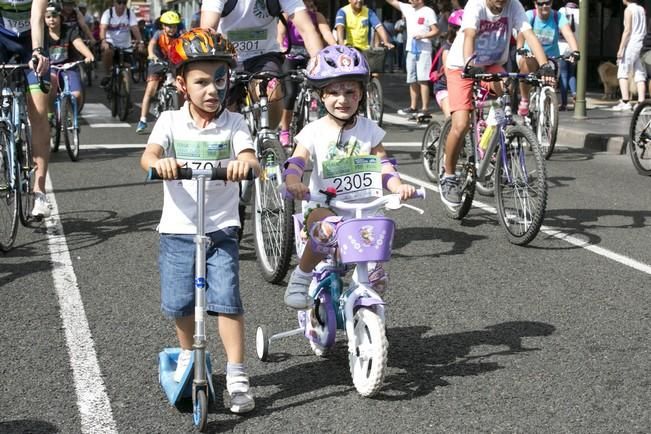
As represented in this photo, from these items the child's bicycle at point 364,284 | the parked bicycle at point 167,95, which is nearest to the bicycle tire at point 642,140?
the parked bicycle at point 167,95

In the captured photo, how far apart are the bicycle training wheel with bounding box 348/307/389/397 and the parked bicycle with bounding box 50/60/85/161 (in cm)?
849

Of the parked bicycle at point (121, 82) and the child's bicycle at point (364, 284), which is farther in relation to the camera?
the parked bicycle at point (121, 82)

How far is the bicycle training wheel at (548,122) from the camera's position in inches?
491

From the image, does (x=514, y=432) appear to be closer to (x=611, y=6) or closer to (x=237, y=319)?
(x=237, y=319)

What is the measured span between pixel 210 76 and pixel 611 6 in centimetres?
2099

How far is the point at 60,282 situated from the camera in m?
6.51

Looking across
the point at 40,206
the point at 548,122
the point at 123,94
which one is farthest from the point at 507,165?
the point at 123,94

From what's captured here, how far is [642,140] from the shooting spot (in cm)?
1112

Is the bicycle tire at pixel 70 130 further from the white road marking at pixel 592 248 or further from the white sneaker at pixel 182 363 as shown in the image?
the white sneaker at pixel 182 363

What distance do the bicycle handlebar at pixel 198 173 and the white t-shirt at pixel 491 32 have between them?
440 centimetres

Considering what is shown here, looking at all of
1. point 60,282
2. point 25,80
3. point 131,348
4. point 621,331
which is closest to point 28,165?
point 25,80

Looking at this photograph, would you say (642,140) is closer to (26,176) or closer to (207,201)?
(26,176)

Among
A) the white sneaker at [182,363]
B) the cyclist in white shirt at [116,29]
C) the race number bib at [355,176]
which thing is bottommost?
the white sneaker at [182,363]

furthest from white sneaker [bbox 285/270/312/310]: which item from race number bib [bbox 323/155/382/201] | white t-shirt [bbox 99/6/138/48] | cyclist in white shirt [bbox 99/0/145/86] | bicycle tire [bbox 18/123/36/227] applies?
white t-shirt [bbox 99/6/138/48]
